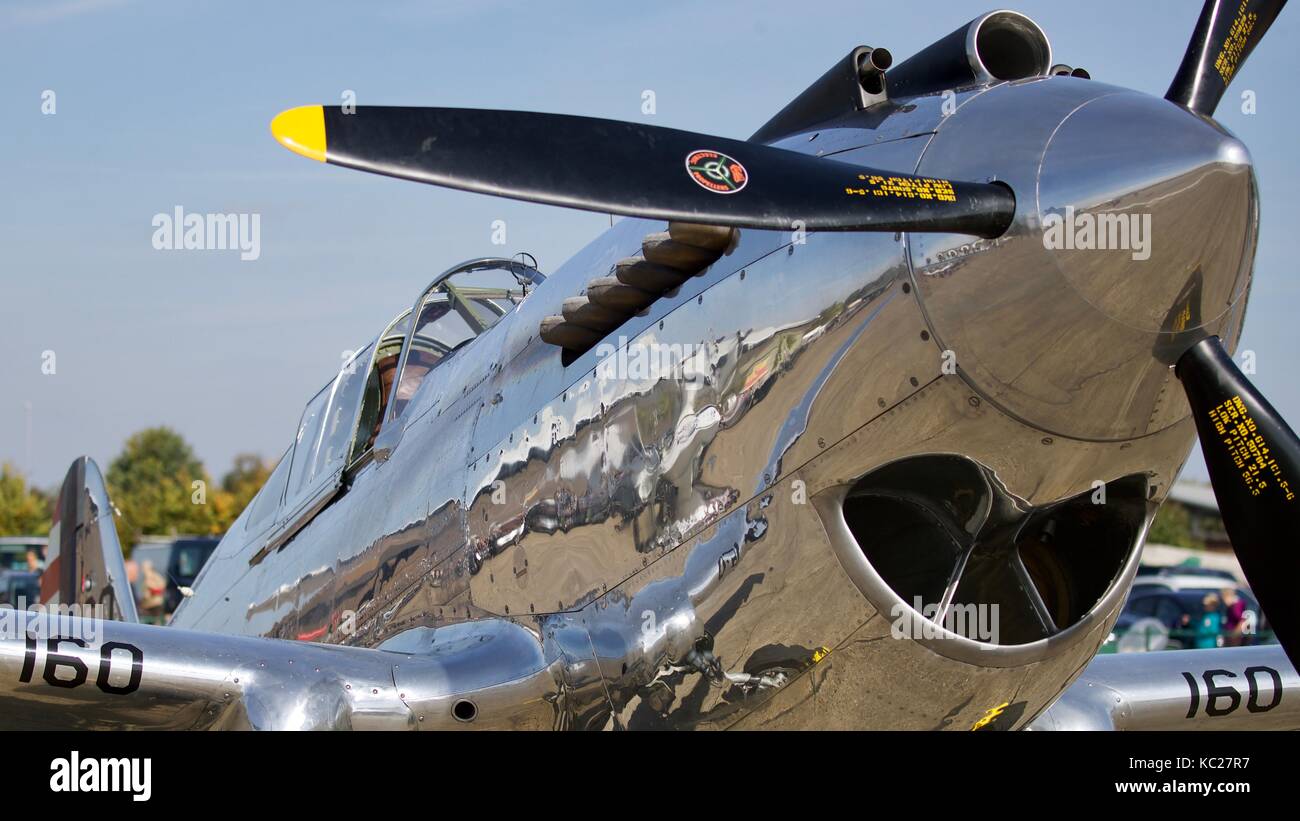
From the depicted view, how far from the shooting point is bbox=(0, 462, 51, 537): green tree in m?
57.9

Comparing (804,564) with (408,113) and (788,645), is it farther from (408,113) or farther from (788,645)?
(408,113)

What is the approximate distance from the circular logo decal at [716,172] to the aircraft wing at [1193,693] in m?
3.28

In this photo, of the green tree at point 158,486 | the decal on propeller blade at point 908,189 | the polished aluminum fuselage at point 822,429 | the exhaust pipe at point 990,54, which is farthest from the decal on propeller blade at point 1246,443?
the green tree at point 158,486

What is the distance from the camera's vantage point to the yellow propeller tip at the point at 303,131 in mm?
2805

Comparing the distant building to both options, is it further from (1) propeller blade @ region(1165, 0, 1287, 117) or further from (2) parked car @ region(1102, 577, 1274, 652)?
(1) propeller blade @ region(1165, 0, 1287, 117)

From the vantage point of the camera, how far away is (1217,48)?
3789 millimetres

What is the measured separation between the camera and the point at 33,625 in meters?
4.30

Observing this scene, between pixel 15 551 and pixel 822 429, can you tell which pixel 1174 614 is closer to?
pixel 822 429

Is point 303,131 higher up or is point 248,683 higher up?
point 303,131

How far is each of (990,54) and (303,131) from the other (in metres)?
2.01

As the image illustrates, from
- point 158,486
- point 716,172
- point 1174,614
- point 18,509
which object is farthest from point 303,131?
point 158,486
